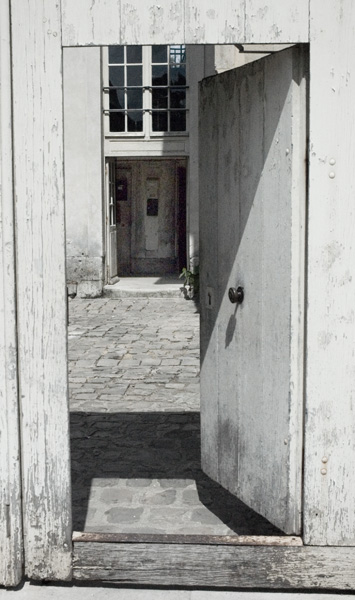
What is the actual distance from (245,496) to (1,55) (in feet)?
8.12

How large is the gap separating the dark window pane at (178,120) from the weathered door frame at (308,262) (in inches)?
487

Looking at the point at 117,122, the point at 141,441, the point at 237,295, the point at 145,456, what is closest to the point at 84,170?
the point at 117,122

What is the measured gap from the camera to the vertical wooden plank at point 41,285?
3309mm

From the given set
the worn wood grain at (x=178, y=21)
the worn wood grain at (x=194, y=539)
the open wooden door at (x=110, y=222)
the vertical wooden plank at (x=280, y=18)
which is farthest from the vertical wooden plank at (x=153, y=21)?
the open wooden door at (x=110, y=222)

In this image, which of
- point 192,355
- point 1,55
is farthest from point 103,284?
point 1,55

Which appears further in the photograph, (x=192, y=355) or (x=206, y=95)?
(x=192, y=355)

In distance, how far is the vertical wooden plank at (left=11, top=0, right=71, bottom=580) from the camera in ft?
10.9

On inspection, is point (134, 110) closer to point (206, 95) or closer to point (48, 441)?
point (206, 95)

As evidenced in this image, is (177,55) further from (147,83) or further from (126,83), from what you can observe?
(126,83)

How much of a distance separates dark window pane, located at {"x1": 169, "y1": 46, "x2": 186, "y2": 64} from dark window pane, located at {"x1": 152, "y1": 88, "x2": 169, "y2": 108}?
1.93 ft

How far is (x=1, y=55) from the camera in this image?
331 centimetres

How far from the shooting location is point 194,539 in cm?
360

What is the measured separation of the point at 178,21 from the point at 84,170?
12.1m

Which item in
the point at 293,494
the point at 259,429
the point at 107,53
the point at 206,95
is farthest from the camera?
the point at 107,53
